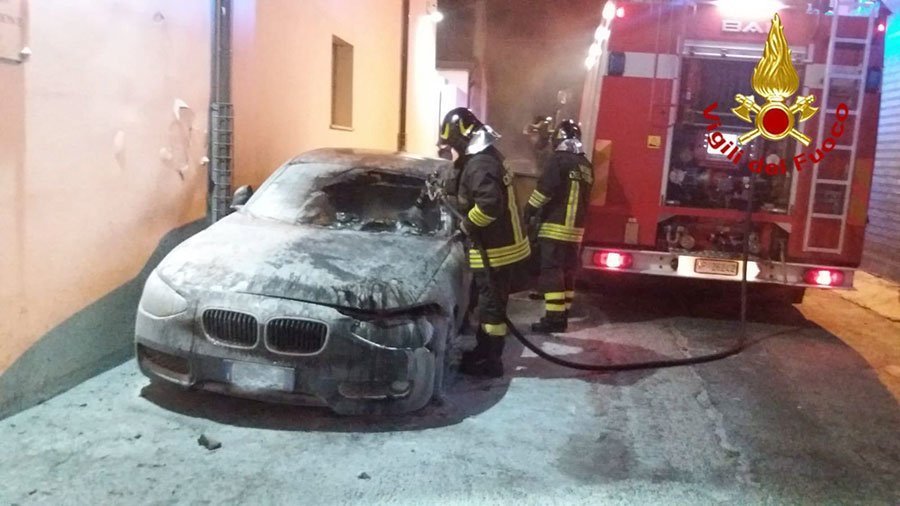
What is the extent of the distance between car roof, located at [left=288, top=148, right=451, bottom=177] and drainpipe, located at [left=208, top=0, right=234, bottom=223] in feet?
2.72

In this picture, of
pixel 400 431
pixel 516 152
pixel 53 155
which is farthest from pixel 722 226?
pixel 516 152

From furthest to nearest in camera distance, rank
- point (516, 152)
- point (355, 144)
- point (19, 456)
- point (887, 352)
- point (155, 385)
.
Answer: point (516, 152), point (355, 144), point (887, 352), point (155, 385), point (19, 456)

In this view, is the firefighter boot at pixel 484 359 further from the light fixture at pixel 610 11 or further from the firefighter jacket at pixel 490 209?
the light fixture at pixel 610 11

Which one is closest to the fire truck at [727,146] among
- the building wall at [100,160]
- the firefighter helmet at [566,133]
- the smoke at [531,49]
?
the firefighter helmet at [566,133]

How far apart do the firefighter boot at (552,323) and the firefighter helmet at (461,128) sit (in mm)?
2227

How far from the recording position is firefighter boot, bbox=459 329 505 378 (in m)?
5.77

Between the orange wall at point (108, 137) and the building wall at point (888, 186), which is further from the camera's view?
the building wall at point (888, 186)

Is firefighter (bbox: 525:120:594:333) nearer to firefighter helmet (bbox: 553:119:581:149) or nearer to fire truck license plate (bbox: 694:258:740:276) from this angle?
firefighter helmet (bbox: 553:119:581:149)

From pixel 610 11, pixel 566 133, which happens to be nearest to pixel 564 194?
pixel 566 133

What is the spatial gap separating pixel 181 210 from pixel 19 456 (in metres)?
2.70

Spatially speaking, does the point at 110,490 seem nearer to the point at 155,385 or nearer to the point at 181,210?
the point at 155,385

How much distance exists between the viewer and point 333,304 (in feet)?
14.7

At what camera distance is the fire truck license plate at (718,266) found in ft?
24.9

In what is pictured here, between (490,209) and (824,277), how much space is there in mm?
3779
